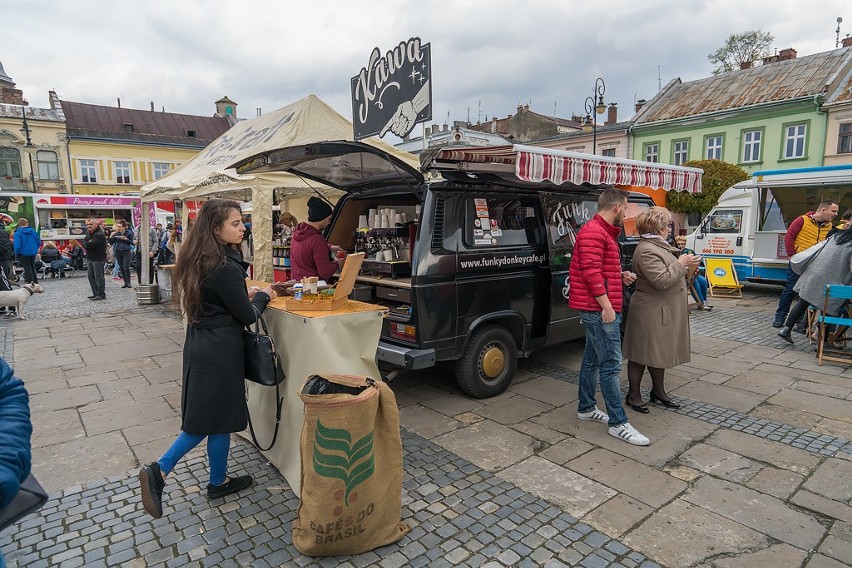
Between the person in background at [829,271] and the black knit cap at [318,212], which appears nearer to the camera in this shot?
the black knit cap at [318,212]

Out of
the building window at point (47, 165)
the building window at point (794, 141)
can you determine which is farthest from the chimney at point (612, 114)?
the building window at point (47, 165)

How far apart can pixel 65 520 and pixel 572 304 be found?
142 inches

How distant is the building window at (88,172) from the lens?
3819cm

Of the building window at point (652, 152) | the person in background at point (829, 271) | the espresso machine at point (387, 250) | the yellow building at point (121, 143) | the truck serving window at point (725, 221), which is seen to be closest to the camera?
the espresso machine at point (387, 250)

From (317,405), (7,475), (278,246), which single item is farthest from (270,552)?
(278,246)

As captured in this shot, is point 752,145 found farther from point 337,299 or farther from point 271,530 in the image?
point 271,530

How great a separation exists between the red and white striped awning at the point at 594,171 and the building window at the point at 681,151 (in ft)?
79.2

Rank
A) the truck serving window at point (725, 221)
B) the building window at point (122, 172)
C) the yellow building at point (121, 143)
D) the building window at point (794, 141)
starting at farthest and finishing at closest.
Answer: the building window at point (122, 172), the yellow building at point (121, 143), the building window at point (794, 141), the truck serving window at point (725, 221)

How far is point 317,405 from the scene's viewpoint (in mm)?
2359

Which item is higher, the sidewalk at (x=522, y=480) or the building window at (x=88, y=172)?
the building window at (x=88, y=172)

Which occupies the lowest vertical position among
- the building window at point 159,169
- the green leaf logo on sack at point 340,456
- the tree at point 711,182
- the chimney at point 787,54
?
the green leaf logo on sack at point 340,456

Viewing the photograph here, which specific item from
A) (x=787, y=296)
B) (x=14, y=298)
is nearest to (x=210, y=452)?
(x=14, y=298)

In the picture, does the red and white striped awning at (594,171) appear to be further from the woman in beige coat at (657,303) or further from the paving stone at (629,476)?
the paving stone at (629,476)

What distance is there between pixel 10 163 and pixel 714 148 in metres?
46.0
